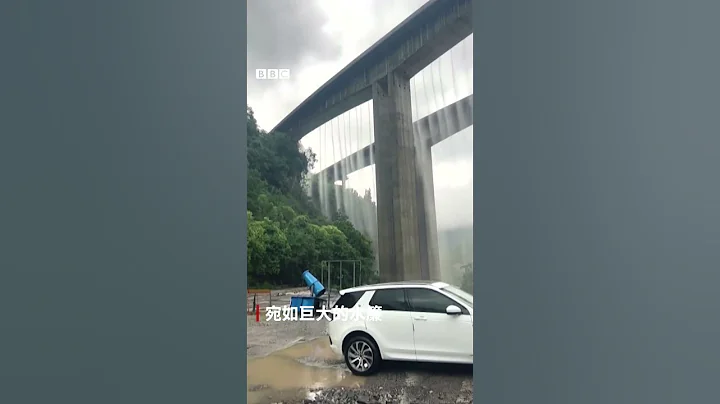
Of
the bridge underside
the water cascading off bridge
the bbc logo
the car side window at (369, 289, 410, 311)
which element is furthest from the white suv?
the bbc logo

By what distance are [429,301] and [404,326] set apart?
182 millimetres

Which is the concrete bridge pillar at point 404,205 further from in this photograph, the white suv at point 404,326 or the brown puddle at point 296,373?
the brown puddle at point 296,373

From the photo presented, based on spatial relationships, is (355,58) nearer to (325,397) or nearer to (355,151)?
(355,151)

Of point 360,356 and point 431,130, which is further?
point 431,130

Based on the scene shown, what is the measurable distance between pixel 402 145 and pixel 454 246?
0.61m

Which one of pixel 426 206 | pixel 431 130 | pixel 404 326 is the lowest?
pixel 404 326

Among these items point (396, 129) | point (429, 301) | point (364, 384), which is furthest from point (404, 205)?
point (364, 384)

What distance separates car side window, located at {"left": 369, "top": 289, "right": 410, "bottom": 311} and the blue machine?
270 mm

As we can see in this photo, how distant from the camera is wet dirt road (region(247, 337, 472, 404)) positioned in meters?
2.85

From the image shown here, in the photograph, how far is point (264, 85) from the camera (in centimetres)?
291

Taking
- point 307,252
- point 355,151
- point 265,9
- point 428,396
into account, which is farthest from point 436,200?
point 265,9

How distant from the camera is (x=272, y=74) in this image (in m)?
2.91

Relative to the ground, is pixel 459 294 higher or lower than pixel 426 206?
lower

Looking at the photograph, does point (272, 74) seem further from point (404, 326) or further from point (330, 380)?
point (330, 380)
